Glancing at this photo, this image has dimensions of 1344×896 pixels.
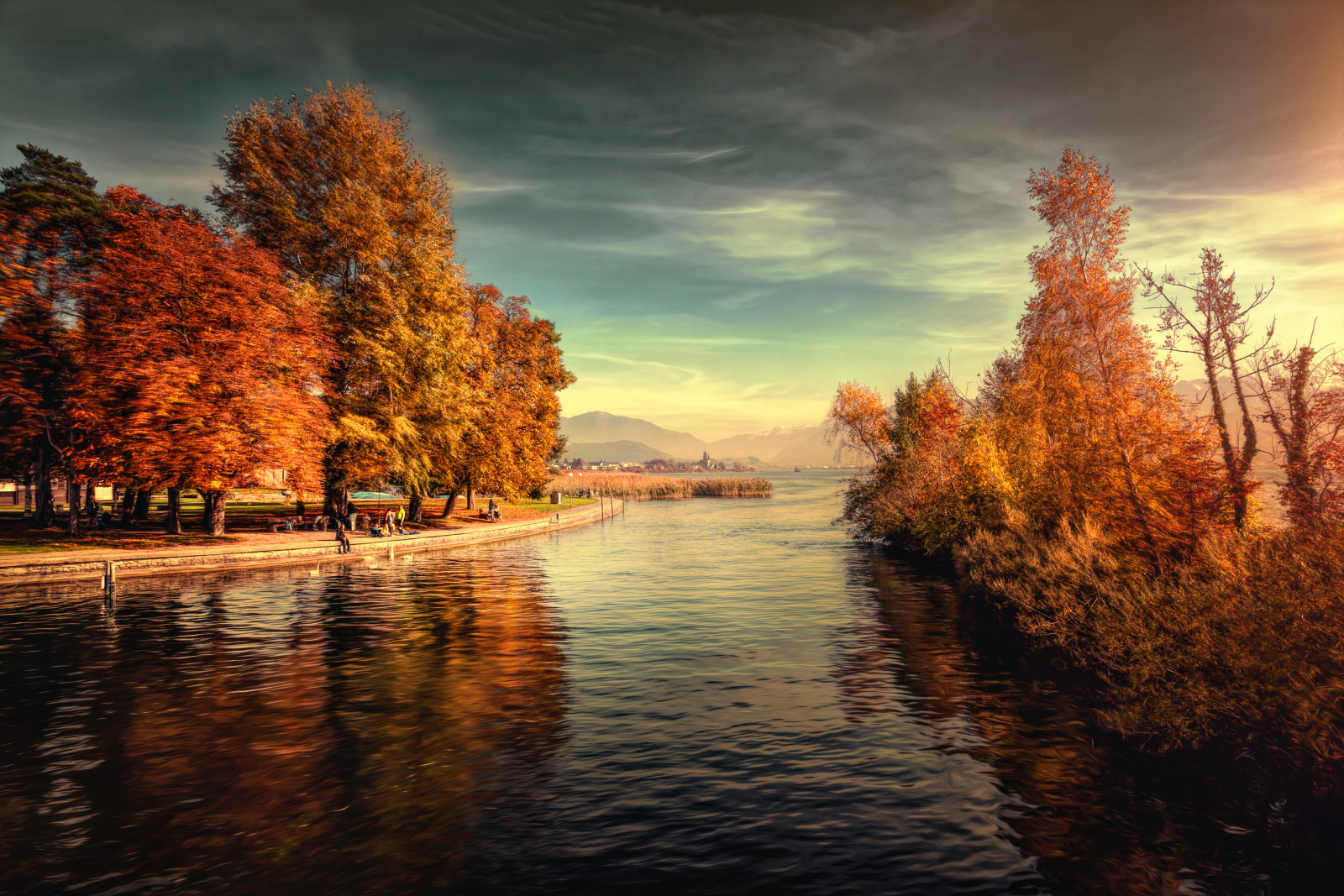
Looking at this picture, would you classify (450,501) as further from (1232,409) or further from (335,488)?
(1232,409)

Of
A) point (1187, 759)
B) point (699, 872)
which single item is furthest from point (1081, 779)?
point (699, 872)

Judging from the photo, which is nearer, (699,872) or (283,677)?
(699,872)

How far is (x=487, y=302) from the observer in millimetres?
50219

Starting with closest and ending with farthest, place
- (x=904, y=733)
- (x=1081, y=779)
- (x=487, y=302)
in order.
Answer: (x=1081, y=779) → (x=904, y=733) → (x=487, y=302)

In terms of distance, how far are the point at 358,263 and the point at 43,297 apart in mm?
13618

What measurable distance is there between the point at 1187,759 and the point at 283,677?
52.6ft

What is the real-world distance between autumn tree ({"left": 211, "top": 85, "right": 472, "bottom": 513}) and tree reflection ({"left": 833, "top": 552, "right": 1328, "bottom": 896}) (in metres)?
27.9

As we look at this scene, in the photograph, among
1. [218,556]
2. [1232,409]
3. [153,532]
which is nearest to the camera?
[1232,409]

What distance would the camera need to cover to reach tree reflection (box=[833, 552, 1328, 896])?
266 inches

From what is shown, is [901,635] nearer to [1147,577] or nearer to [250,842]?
[1147,577]

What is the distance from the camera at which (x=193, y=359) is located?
2820 centimetres

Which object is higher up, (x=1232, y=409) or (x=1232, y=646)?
(x=1232, y=409)

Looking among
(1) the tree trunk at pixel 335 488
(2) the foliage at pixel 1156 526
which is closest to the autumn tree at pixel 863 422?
(2) the foliage at pixel 1156 526

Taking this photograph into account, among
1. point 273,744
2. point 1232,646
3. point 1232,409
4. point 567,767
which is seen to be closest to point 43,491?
point 273,744
